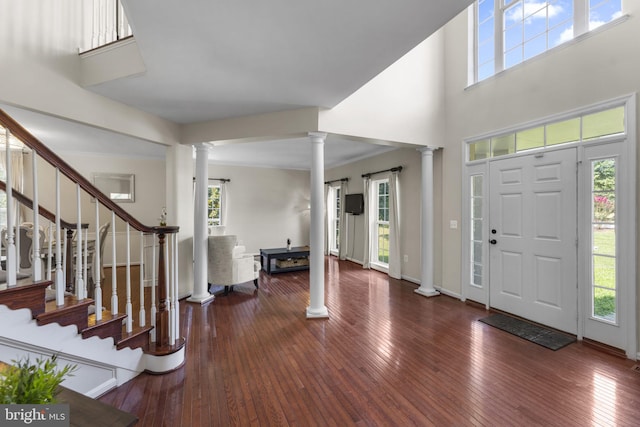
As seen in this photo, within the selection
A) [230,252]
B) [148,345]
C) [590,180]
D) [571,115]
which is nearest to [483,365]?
[590,180]

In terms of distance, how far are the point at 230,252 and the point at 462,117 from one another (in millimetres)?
3954

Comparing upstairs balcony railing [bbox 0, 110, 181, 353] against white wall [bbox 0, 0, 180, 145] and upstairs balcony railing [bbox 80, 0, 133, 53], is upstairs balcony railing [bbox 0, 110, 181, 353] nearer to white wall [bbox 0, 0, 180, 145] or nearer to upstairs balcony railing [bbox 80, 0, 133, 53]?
white wall [bbox 0, 0, 180, 145]

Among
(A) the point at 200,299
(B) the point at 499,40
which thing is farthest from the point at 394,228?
(A) the point at 200,299

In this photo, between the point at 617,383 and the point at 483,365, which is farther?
the point at 483,365

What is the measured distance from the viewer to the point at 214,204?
6867 millimetres

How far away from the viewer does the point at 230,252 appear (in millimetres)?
4102

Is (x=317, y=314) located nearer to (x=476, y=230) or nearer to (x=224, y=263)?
(x=224, y=263)

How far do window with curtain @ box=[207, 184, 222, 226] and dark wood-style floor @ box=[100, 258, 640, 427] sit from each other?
382 centimetres

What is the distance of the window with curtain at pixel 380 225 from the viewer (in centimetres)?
579

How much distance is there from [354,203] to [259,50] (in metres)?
4.53

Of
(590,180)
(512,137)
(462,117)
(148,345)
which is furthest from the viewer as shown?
(462,117)

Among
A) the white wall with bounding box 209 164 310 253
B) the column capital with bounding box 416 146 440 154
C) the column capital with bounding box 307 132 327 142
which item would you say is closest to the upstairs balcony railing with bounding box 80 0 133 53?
the column capital with bounding box 307 132 327 142

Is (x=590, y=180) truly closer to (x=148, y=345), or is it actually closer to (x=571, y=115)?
(x=571, y=115)

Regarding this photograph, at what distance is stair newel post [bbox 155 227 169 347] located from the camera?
2.25 metres
